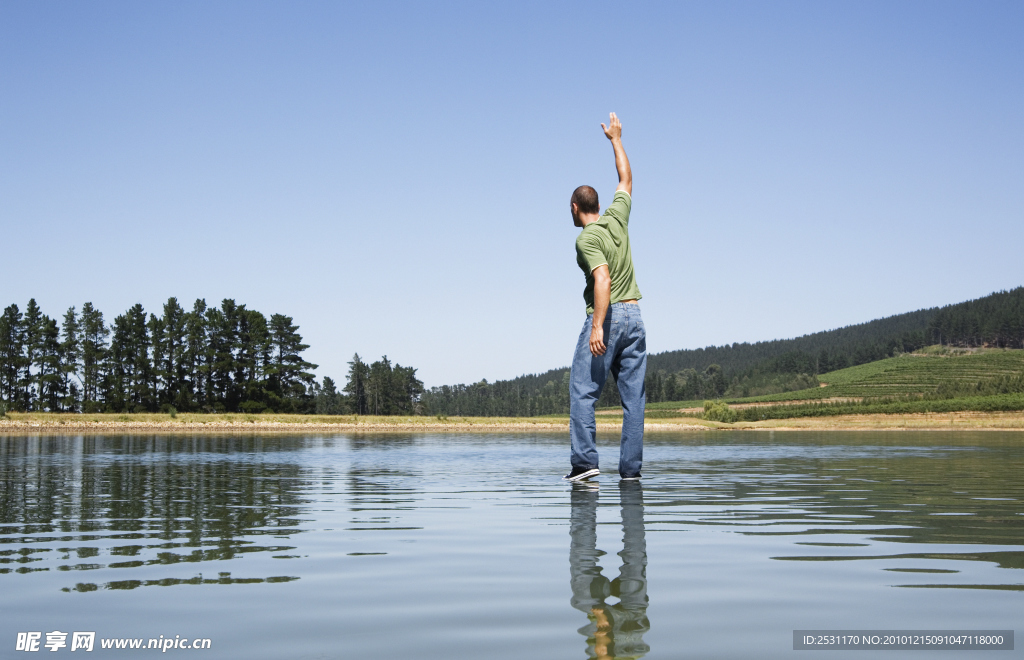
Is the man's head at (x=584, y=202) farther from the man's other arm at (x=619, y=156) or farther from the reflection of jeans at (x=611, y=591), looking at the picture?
the reflection of jeans at (x=611, y=591)

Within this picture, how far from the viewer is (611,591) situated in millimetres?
3035

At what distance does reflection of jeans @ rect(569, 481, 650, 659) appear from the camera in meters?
2.36

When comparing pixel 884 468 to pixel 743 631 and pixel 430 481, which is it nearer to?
pixel 430 481

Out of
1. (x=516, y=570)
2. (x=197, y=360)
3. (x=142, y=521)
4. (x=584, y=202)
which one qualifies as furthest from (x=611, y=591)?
(x=197, y=360)

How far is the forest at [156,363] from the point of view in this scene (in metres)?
93.8

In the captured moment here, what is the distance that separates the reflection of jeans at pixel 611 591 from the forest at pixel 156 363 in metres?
94.0

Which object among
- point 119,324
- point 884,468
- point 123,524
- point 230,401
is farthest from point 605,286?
point 119,324

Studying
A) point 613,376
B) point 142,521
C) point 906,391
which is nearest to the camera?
point 142,521

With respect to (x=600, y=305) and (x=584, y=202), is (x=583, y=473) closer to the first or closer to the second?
(x=600, y=305)

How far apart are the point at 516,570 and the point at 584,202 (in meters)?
5.37

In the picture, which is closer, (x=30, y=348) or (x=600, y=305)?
(x=600, y=305)

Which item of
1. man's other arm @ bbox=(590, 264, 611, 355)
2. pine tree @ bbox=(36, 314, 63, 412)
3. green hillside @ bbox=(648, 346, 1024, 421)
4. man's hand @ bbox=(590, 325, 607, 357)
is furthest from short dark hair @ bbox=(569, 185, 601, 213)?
pine tree @ bbox=(36, 314, 63, 412)

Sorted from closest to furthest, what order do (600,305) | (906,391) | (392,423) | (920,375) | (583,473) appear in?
(600,305), (583,473), (392,423), (906,391), (920,375)

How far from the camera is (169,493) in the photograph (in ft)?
26.1
